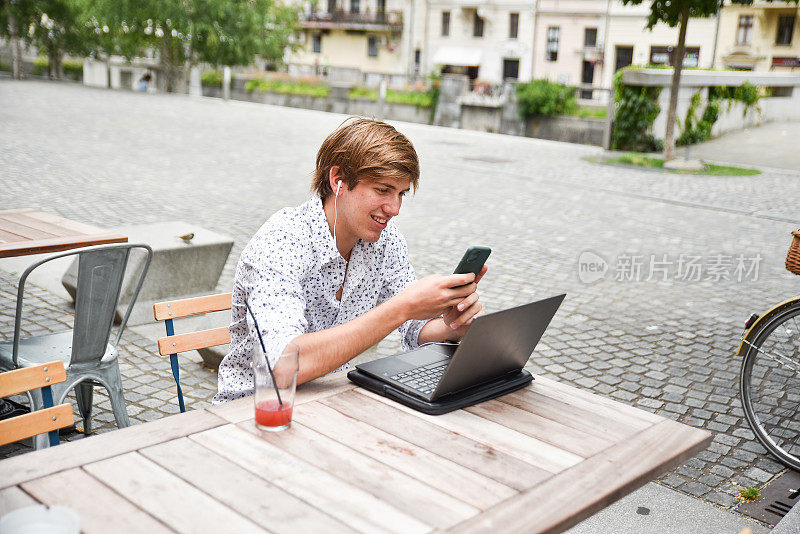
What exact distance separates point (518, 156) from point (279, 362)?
15.6 meters

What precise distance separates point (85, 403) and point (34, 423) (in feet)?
5.49

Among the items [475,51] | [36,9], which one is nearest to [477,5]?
[475,51]

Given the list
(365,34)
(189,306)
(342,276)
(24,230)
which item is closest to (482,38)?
(365,34)

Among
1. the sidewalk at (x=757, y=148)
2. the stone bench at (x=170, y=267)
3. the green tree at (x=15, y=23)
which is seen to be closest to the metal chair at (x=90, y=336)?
the stone bench at (x=170, y=267)

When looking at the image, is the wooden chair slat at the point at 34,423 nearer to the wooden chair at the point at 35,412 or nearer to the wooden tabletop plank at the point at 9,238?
the wooden chair at the point at 35,412

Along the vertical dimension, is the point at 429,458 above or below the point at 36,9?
below

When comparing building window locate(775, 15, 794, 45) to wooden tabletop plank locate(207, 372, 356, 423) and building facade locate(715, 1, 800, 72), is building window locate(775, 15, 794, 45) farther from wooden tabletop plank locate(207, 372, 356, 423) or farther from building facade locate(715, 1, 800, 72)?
wooden tabletop plank locate(207, 372, 356, 423)

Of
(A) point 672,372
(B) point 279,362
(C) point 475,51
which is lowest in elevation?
(A) point 672,372

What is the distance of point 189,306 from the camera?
2.94m

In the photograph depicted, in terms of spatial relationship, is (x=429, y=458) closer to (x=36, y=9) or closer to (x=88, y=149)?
(x=88, y=149)

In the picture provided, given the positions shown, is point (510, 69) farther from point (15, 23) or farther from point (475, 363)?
point (475, 363)

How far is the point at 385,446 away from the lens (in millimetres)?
1806

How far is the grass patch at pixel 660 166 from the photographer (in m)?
15.0

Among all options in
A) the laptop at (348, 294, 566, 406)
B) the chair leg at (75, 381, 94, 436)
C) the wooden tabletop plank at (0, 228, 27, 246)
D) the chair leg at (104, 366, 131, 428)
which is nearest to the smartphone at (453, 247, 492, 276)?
the laptop at (348, 294, 566, 406)
